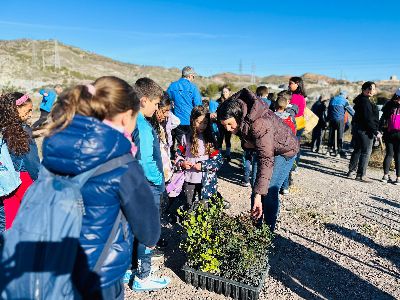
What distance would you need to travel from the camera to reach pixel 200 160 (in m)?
4.74

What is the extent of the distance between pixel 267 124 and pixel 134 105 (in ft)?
5.57

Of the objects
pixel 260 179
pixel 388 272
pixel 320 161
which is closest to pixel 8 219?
pixel 260 179

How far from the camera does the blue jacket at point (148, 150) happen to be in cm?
298

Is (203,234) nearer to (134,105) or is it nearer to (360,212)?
(134,105)

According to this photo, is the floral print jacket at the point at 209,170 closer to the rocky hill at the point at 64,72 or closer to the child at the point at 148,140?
the child at the point at 148,140

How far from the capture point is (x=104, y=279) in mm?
1782

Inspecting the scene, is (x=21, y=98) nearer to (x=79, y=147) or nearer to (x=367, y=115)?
(x=79, y=147)

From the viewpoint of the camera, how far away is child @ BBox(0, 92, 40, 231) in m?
2.95

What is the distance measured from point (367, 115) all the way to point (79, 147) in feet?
21.8

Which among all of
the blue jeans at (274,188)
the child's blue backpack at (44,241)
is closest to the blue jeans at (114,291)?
the child's blue backpack at (44,241)

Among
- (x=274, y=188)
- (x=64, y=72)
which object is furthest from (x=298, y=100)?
(x=64, y=72)

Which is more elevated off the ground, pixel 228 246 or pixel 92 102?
pixel 92 102

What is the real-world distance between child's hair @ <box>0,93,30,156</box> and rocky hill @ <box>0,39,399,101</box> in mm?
19330

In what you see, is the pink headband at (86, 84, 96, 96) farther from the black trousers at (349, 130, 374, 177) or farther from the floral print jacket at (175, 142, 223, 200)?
the black trousers at (349, 130, 374, 177)
